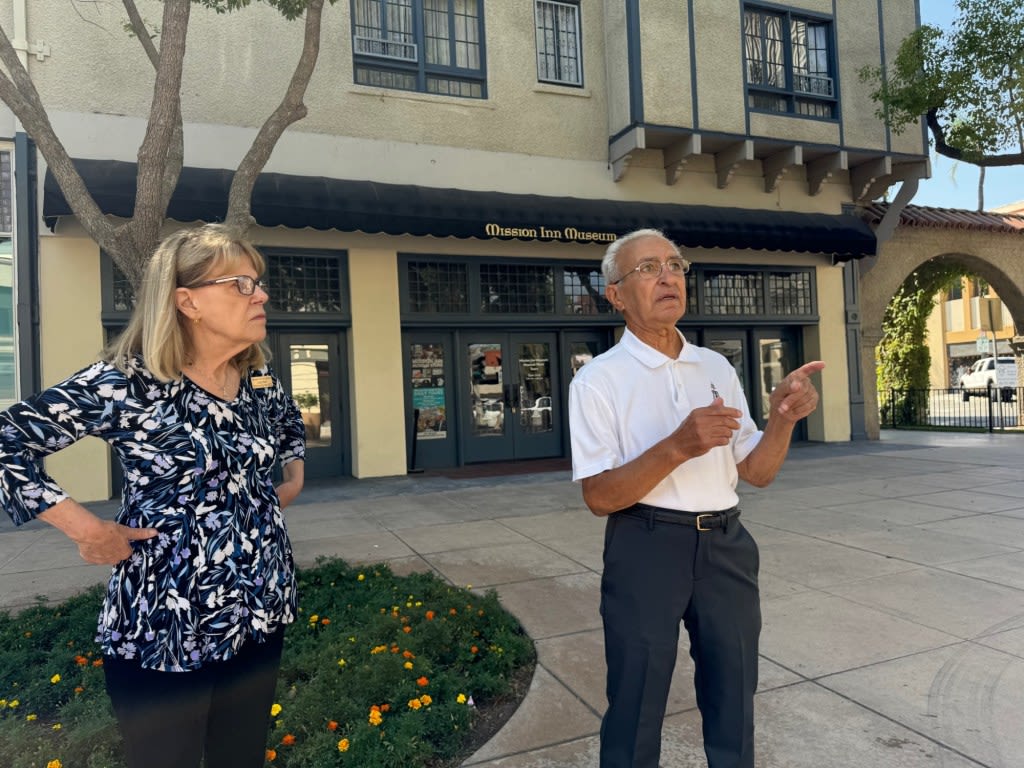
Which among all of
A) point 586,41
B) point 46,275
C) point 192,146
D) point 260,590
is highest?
point 586,41

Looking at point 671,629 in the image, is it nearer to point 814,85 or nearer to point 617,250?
point 617,250

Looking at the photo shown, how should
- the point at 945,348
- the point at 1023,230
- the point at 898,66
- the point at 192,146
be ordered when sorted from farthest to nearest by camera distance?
1. the point at 945,348
2. the point at 1023,230
3. the point at 898,66
4. the point at 192,146

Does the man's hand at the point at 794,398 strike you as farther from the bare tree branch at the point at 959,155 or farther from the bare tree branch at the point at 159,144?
the bare tree branch at the point at 959,155

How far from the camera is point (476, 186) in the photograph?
33.5 feet

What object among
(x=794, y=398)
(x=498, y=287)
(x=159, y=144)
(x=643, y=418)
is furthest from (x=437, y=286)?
(x=794, y=398)

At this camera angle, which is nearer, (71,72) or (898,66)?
(71,72)

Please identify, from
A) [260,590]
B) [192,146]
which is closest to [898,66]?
[192,146]

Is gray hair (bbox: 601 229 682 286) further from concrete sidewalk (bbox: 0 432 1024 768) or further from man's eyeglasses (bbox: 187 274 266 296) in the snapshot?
concrete sidewalk (bbox: 0 432 1024 768)

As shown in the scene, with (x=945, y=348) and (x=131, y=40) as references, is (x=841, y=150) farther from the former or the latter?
(x=945, y=348)

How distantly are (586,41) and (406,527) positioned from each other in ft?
27.2

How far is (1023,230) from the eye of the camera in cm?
1506

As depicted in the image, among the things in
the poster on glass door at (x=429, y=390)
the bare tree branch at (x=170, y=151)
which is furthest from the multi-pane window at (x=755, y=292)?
the bare tree branch at (x=170, y=151)

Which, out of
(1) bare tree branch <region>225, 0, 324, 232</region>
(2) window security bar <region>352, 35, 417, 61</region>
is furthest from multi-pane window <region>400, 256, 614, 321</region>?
(1) bare tree branch <region>225, 0, 324, 232</region>

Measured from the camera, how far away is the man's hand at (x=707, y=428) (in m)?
Result: 1.76
